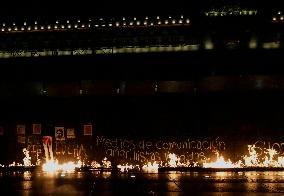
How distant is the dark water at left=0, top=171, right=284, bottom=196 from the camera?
15.2 metres

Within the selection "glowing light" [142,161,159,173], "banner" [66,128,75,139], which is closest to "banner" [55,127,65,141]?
"banner" [66,128,75,139]

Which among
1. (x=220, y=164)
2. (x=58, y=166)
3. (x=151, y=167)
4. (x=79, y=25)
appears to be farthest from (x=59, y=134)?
(x=220, y=164)

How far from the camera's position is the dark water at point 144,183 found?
15.2m

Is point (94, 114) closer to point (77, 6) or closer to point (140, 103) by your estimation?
point (140, 103)

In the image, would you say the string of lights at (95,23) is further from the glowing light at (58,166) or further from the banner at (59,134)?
the glowing light at (58,166)

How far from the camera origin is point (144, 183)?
17.3 meters

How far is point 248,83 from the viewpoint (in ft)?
80.4

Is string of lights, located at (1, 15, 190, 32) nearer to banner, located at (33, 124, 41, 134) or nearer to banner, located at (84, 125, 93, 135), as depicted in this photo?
banner, located at (33, 124, 41, 134)

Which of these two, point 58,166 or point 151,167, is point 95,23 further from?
point 151,167

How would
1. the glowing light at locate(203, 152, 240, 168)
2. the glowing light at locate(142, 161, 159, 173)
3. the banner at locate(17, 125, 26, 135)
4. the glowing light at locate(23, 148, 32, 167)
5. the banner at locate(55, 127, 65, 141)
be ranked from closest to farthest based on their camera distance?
the glowing light at locate(142, 161, 159, 173) < the glowing light at locate(203, 152, 240, 168) < the glowing light at locate(23, 148, 32, 167) < the banner at locate(55, 127, 65, 141) < the banner at locate(17, 125, 26, 135)

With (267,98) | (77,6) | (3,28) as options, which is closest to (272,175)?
(267,98)

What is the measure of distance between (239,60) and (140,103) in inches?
207

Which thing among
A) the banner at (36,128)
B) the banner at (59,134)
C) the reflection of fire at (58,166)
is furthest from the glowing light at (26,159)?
the banner at (59,134)

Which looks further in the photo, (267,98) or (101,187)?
(267,98)
